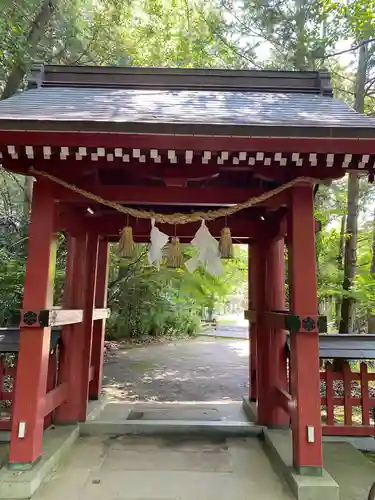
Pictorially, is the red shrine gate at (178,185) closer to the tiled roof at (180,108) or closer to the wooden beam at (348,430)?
the tiled roof at (180,108)

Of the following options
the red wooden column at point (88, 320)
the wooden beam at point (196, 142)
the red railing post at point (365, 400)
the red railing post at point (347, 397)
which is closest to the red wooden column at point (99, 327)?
the red wooden column at point (88, 320)

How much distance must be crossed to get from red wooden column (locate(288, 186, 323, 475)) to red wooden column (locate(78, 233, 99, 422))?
2410 mm

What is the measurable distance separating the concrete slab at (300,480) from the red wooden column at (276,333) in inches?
21.3

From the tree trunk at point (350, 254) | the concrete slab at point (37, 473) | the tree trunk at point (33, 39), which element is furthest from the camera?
the tree trunk at point (33, 39)

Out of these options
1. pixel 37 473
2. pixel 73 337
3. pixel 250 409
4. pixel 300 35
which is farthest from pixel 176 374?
pixel 300 35

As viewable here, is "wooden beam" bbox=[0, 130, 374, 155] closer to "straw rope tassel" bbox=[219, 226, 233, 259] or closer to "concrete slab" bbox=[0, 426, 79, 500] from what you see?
"straw rope tassel" bbox=[219, 226, 233, 259]

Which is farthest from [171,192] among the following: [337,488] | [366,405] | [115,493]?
[366,405]

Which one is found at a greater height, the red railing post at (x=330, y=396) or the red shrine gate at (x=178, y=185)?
the red shrine gate at (x=178, y=185)

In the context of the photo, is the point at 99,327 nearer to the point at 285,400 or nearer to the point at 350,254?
the point at 285,400

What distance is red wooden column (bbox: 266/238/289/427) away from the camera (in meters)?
3.99

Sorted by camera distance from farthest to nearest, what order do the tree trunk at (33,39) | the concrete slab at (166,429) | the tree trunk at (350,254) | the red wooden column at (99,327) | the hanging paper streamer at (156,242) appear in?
the tree trunk at (33,39), the tree trunk at (350,254), the red wooden column at (99,327), the concrete slab at (166,429), the hanging paper streamer at (156,242)

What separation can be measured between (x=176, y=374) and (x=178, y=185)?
556 centimetres

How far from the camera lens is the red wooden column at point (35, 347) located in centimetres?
276

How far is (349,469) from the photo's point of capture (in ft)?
10.5
